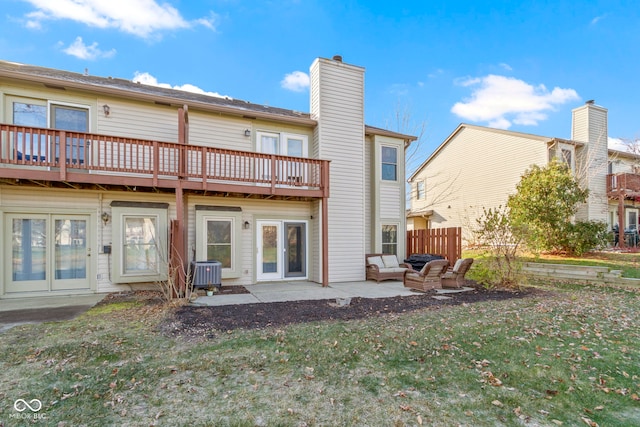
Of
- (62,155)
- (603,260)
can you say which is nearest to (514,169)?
(603,260)

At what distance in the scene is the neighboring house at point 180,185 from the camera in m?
7.76

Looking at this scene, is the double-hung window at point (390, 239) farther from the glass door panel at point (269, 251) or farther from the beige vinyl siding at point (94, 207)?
the beige vinyl siding at point (94, 207)

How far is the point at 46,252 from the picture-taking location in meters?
8.06

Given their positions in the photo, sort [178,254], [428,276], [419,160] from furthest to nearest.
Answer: [419,160] → [428,276] → [178,254]

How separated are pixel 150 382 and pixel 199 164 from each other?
271 inches

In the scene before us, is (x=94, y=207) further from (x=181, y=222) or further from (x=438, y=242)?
(x=438, y=242)

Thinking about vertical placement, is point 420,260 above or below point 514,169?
below

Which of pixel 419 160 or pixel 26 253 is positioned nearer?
pixel 26 253

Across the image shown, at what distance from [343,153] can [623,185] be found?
16.9 metres

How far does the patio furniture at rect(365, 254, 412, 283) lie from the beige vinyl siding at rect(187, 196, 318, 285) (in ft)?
6.25

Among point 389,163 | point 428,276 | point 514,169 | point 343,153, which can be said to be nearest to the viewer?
point 428,276

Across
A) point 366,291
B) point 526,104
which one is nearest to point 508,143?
point 366,291

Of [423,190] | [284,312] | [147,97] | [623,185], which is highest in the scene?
[147,97]

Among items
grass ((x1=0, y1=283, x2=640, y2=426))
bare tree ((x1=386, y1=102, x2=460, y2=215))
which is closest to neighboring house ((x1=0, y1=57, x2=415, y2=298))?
grass ((x1=0, y1=283, x2=640, y2=426))
